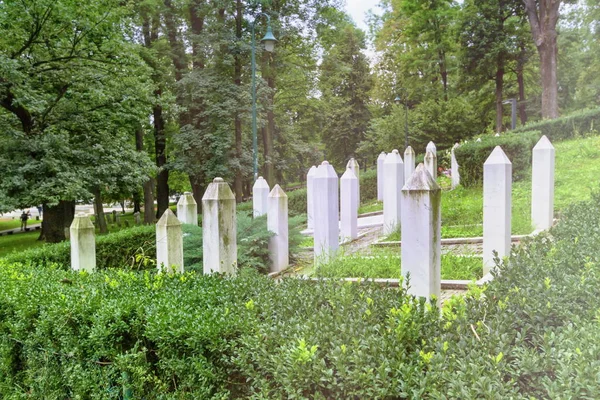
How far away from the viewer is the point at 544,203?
6590 millimetres

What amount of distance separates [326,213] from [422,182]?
3450 millimetres

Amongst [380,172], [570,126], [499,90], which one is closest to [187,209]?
[380,172]

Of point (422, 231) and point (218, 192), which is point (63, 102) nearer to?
point (218, 192)

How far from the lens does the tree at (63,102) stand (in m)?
11.4

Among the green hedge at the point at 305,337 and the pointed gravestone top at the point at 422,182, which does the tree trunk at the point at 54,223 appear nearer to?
the green hedge at the point at 305,337

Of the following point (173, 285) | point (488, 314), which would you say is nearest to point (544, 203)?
point (488, 314)

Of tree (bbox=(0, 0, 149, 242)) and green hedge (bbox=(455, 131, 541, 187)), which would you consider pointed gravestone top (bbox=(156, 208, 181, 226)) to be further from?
green hedge (bbox=(455, 131, 541, 187))

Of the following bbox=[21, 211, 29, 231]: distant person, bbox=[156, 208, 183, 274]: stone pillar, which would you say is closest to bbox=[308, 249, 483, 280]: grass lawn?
bbox=[156, 208, 183, 274]: stone pillar

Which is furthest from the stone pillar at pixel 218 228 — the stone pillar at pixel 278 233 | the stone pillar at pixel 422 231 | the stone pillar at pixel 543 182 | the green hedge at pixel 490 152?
the green hedge at pixel 490 152

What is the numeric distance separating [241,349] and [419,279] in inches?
69.7

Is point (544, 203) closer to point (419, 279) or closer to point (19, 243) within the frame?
point (419, 279)

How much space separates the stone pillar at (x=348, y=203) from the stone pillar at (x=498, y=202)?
11.8 feet

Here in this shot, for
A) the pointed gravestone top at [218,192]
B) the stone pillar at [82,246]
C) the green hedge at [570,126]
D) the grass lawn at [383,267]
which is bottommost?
the grass lawn at [383,267]

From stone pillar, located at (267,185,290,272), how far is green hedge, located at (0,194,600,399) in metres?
4.15
